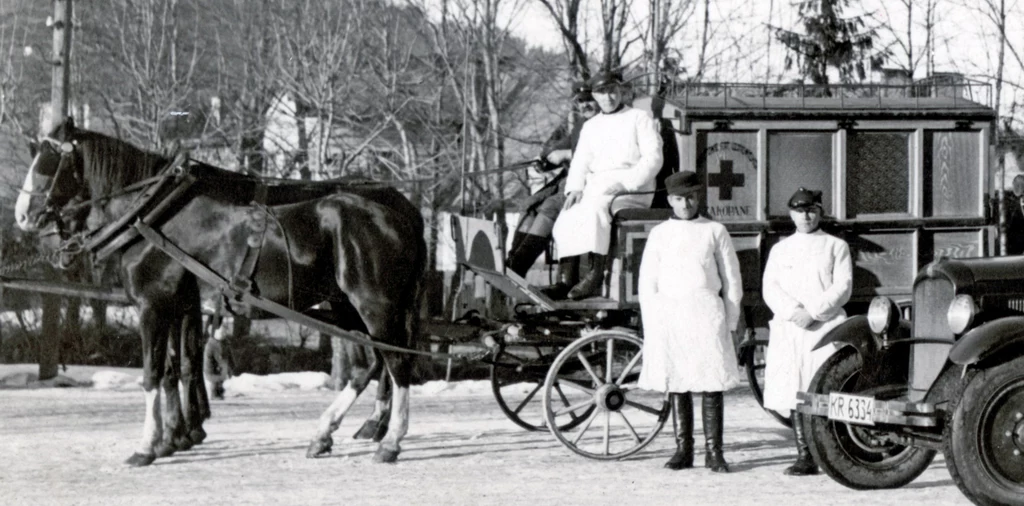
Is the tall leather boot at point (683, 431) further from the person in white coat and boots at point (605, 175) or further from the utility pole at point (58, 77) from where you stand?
the utility pole at point (58, 77)

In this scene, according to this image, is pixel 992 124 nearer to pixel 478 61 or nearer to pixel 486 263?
pixel 486 263

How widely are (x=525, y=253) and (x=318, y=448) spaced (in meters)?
2.09

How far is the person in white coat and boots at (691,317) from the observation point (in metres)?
8.53

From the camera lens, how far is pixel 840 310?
8.67 meters

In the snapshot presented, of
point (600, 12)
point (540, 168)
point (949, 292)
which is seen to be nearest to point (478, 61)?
point (600, 12)

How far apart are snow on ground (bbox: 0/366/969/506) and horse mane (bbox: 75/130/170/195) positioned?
1.91 m

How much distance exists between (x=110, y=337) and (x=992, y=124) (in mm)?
12650

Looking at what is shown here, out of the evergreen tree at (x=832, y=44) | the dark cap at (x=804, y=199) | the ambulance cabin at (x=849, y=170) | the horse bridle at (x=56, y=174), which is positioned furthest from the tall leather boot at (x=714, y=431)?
the evergreen tree at (x=832, y=44)

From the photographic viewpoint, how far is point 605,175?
31.1ft

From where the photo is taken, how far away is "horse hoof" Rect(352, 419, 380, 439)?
995 cm

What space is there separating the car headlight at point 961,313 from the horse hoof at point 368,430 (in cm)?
447

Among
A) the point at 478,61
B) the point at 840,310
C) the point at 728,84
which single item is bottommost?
the point at 840,310

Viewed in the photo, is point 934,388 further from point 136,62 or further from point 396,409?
point 136,62

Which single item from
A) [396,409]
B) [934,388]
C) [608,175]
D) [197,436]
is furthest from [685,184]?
[197,436]
